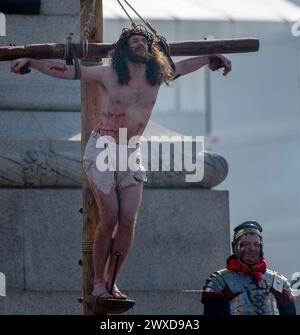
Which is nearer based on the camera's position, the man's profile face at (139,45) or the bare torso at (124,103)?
the man's profile face at (139,45)

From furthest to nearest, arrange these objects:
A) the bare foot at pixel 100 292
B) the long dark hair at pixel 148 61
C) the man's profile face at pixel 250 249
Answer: the man's profile face at pixel 250 249 → the long dark hair at pixel 148 61 → the bare foot at pixel 100 292

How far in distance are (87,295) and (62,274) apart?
262 centimetres

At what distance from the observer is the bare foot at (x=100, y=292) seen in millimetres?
14087

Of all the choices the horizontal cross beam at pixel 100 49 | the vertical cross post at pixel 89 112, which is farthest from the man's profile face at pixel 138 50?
the vertical cross post at pixel 89 112

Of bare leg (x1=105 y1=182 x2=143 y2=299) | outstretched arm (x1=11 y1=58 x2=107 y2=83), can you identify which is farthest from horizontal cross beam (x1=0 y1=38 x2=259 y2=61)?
bare leg (x1=105 y1=182 x2=143 y2=299)

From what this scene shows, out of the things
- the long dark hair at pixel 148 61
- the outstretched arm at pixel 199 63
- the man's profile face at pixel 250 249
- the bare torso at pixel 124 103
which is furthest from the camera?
the outstretched arm at pixel 199 63

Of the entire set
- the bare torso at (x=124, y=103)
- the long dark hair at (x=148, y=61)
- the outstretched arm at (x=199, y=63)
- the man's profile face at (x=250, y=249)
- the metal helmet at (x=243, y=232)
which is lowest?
the man's profile face at (x=250, y=249)

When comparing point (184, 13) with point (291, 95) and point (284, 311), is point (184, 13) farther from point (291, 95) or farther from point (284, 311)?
point (284, 311)

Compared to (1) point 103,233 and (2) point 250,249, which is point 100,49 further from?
(2) point 250,249

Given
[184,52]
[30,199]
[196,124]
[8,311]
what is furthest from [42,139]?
[196,124]

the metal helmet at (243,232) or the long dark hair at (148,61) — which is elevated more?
the long dark hair at (148,61)

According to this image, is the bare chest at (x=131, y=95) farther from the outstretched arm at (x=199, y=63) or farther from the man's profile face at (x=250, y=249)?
the man's profile face at (x=250, y=249)

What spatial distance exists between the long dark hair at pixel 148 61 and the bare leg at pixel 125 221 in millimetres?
880

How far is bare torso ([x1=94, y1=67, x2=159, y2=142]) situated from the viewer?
46.9ft
